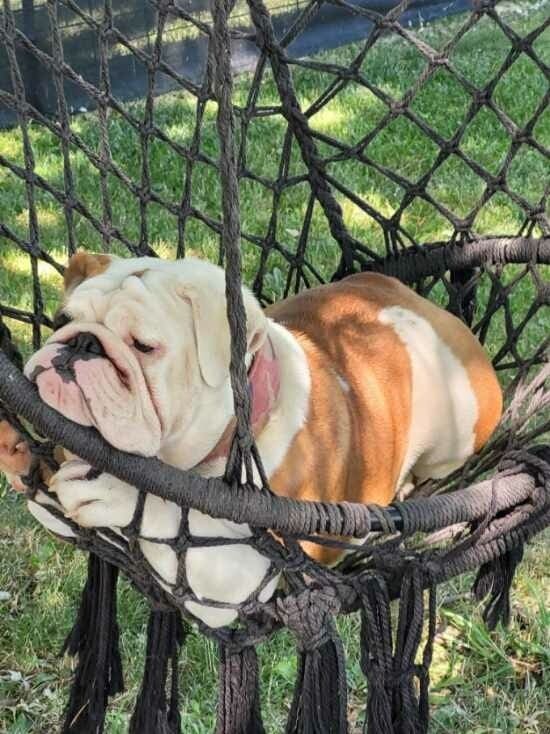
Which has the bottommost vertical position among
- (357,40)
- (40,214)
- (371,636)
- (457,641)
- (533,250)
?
(371,636)

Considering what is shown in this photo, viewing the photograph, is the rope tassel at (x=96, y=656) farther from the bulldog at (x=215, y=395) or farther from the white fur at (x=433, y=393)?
the white fur at (x=433, y=393)

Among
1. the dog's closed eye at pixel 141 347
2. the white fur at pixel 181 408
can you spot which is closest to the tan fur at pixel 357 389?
the white fur at pixel 181 408

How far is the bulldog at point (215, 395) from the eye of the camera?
3.95 feet

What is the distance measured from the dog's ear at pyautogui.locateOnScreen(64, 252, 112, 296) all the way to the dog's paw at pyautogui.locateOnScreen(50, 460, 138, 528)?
0.89 feet

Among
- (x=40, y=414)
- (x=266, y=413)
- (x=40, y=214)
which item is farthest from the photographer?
(x=40, y=214)

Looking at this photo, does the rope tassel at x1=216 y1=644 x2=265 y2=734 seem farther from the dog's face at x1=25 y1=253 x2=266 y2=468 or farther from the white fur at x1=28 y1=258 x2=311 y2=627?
the dog's face at x1=25 y1=253 x2=266 y2=468

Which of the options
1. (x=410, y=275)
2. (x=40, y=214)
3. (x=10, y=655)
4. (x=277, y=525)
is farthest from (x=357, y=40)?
(x=277, y=525)

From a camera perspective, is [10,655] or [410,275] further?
[410,275]

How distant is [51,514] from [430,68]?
100 cm

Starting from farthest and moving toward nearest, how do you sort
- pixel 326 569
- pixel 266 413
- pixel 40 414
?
1. pixel 266 413
2. pixel 326 569
3. pixel 40 414

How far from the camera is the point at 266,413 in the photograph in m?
1.40

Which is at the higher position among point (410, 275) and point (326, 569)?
point (410, 275)

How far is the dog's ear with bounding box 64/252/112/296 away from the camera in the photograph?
141 centimetres

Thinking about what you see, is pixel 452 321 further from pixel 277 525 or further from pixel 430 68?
pixel 277 525
